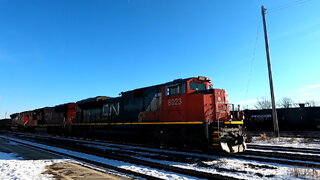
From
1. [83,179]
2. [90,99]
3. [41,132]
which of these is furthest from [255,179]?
[41,132]

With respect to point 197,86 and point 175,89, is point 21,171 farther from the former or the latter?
point 197,86

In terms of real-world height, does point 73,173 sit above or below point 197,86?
below

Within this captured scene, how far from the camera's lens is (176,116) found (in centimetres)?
1106

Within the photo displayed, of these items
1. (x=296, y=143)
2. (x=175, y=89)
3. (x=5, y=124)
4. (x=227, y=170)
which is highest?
(x=175, y=89)

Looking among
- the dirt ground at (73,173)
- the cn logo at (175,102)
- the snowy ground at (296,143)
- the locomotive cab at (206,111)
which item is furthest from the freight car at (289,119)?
the dirt ground at (73,173)

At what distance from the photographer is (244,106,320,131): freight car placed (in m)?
22.9

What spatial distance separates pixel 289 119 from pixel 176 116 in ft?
61.6

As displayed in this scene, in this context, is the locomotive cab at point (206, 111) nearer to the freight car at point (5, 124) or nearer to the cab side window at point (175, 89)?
the cab side window at point (175, 89)

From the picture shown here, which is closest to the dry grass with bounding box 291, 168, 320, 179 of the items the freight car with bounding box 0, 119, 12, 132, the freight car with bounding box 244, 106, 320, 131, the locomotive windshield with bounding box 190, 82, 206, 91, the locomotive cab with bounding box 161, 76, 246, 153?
the locomotive cab with bounding box 161, 76, 246, 153

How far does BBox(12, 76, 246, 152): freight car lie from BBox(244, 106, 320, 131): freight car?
1709 cm

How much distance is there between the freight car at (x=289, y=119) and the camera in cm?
2292

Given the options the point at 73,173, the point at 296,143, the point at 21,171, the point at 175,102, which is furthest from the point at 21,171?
the point at 296,143

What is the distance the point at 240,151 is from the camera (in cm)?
953

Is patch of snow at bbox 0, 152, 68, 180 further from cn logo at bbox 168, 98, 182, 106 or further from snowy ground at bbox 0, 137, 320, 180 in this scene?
cn logo at bbox 168, 98, 182, 106
